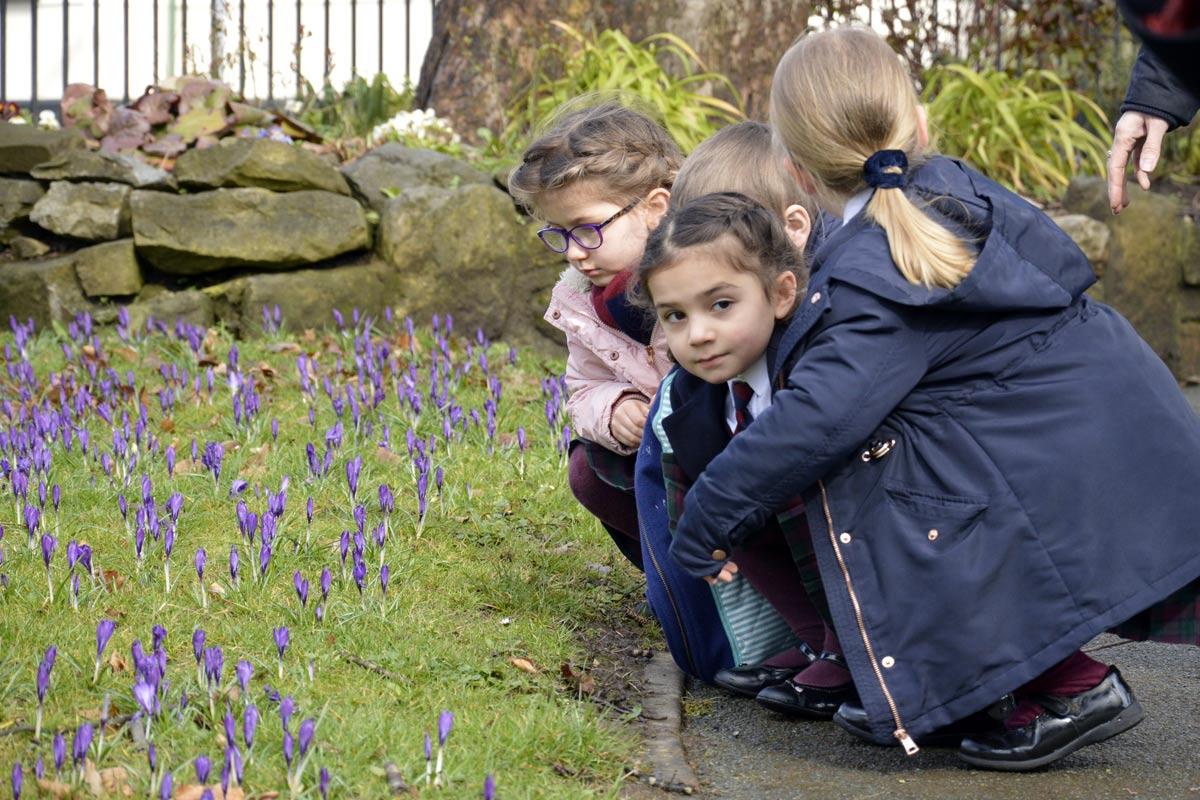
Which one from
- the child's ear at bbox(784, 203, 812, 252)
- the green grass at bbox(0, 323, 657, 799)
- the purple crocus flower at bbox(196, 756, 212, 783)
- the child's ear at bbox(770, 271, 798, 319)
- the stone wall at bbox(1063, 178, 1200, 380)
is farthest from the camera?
the stone wall at bbox(1063, 178, 1200, 380)

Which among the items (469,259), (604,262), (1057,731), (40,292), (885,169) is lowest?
(40,292)

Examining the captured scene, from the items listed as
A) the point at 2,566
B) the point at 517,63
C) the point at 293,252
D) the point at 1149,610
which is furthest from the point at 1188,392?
the point at 2,566

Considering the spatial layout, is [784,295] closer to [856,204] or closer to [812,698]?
[856,204]

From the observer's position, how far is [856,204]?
118 inches

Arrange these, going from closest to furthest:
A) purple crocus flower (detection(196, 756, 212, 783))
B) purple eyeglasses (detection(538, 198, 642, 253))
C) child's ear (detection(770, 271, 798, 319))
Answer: purple crocus flower (detection(196, 756, 212, 783)) < child's ear (detection(770, 271, 798, 319)) < purple eyeglasses (detection(538, 198, 642, 253))

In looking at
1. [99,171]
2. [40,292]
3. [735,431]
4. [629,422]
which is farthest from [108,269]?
[735,431]

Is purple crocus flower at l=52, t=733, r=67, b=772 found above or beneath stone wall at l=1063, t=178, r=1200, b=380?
above

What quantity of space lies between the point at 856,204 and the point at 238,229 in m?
4.59

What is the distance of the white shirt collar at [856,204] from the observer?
297 centimetres

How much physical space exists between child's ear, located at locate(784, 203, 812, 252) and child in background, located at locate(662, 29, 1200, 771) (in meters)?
0.44

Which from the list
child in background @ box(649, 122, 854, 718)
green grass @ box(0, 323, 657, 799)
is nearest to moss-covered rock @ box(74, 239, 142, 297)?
green grass @ box(0, 323, 657, 799)

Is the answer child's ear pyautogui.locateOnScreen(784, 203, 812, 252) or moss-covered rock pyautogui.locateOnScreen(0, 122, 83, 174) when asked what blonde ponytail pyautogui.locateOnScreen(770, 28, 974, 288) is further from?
moss-covered rock pyautogui.locateOnScreen(0, 122, 83, 174)

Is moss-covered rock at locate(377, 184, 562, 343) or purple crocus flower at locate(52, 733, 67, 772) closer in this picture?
purple crocus flower at locate(52, 733, 67, 772)

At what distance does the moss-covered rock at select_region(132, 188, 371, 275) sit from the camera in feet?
22.8
